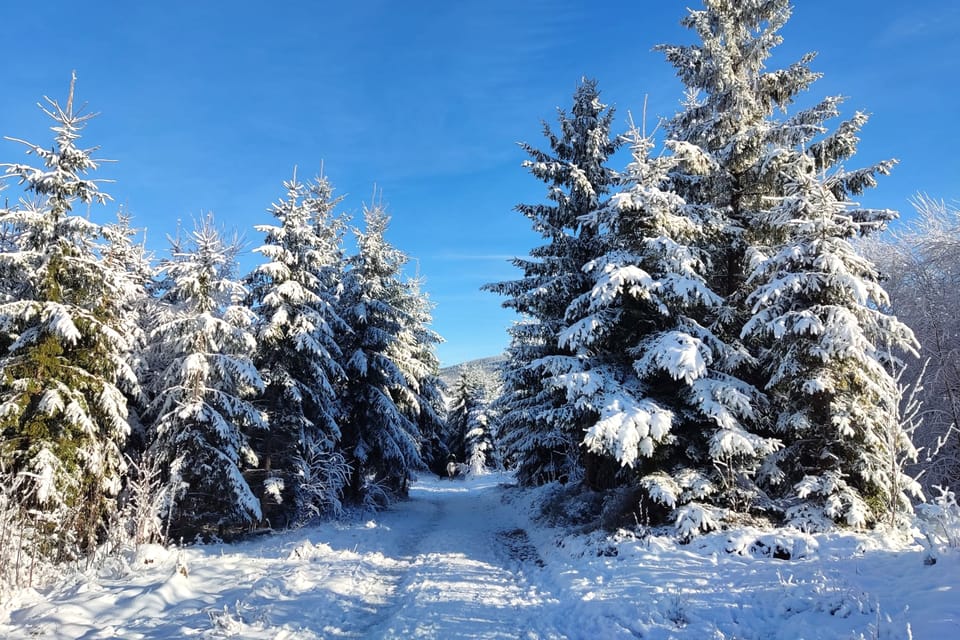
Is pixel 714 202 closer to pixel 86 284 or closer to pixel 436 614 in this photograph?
pixel 436 614

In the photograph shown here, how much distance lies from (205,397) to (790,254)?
16256 mm

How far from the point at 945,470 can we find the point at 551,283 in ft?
43.0

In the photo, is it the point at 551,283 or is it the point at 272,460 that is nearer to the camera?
the point at 551,283

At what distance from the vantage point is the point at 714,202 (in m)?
14.7

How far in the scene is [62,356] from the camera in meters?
12.2

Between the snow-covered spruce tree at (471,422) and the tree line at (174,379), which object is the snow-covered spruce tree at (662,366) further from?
the snow-covered spruce tree at (471,422)

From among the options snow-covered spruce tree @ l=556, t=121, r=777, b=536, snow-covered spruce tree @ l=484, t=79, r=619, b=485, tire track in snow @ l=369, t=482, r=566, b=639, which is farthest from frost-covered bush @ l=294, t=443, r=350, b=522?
snow-covered spruce tree @ l=556, t=121, r=777, b=536

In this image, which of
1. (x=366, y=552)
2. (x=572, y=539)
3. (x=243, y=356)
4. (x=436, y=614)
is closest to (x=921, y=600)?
(x=436, y=614)

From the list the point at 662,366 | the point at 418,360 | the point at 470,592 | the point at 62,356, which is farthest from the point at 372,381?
the point at 662,366

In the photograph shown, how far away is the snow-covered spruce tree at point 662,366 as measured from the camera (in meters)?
10.2

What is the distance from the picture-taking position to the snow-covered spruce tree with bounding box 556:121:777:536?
400 inches

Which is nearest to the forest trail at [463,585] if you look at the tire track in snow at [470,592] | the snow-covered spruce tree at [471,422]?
the tire track in snow at [470,592]

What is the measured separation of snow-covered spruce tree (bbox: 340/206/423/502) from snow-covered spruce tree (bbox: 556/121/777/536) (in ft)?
36.6

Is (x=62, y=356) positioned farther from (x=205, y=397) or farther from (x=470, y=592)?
(x=470, y=592)
